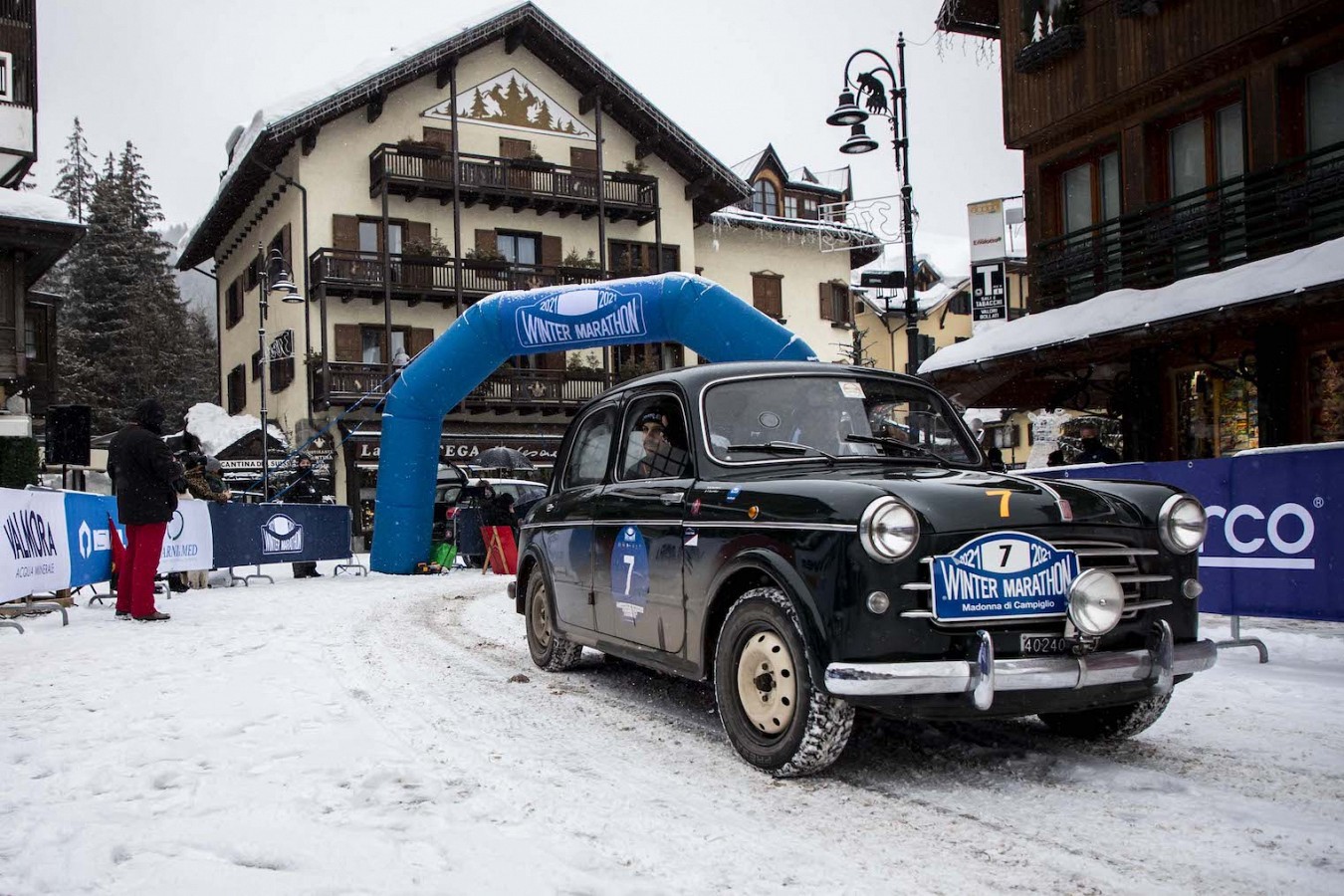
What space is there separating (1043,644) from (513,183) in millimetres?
34184

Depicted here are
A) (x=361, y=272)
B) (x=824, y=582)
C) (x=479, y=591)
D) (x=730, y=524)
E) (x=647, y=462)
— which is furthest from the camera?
(x=361, y=272)

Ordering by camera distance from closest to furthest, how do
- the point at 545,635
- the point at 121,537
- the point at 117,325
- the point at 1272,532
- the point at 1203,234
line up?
the point at 545,635 < the point at 1272,532 < the point at 121,537 < the point at 1203,234 < the point at 117,325

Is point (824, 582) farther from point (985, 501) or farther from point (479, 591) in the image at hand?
point (479, 591)

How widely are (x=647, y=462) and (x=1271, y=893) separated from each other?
3677mm

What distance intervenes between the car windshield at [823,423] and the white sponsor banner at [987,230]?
526 inches

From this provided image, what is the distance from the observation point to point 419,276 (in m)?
34.9

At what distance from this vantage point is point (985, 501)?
4457mm

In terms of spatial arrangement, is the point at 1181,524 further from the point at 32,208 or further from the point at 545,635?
the point at 32,208

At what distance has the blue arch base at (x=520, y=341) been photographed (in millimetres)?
12859

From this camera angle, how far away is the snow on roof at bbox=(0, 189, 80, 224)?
25891 millimetres

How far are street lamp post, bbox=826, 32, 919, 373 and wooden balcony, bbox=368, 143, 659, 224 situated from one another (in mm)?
19926

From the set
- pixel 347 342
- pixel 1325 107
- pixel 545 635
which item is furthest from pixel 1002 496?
pixel 347 342

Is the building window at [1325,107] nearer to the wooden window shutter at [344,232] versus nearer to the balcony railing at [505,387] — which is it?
the balcony railing at [505,387]

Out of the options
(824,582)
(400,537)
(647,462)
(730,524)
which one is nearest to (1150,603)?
(824,582)
